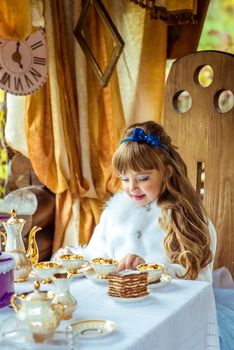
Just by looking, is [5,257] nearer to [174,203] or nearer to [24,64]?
[174,203]

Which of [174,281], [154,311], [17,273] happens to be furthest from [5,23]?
[154,311]

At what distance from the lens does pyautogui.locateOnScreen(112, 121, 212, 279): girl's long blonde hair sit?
241cm

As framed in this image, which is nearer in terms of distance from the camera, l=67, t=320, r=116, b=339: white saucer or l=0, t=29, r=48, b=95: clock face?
l=67, t=320, r=116, b=339: white saucer

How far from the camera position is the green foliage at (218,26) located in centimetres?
417

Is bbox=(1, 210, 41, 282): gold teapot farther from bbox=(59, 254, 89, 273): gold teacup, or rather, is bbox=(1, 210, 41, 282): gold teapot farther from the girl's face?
the girl's face

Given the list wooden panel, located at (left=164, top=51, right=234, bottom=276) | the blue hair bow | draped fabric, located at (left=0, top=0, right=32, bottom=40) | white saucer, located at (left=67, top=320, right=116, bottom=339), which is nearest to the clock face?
draped fabric, located at (left=0, top=0, right=32, bottom=40)

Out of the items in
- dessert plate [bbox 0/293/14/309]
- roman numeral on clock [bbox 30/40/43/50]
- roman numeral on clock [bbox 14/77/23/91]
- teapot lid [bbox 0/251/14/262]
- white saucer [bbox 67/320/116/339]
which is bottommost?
dessert plate [bbox 0/293/14/309]

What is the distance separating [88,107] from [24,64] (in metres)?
0.65

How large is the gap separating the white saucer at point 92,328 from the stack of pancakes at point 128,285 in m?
0.24

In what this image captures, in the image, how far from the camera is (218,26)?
4.21 m

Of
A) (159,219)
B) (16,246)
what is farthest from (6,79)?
(16,246)

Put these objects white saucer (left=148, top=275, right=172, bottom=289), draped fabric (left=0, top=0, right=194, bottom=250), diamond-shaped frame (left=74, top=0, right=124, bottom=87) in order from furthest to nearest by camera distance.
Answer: draped fabric (left=0, top=0, right=194, bottom=250), diamond-shaped frame (left=74, top=0, right=124, bottom=87), white saucer (left=148, top=275, right=172, bottom=289)

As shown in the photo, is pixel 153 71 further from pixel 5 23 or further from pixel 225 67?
pixel 5 23

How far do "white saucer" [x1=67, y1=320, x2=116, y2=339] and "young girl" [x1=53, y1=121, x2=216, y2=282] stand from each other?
0.75m
